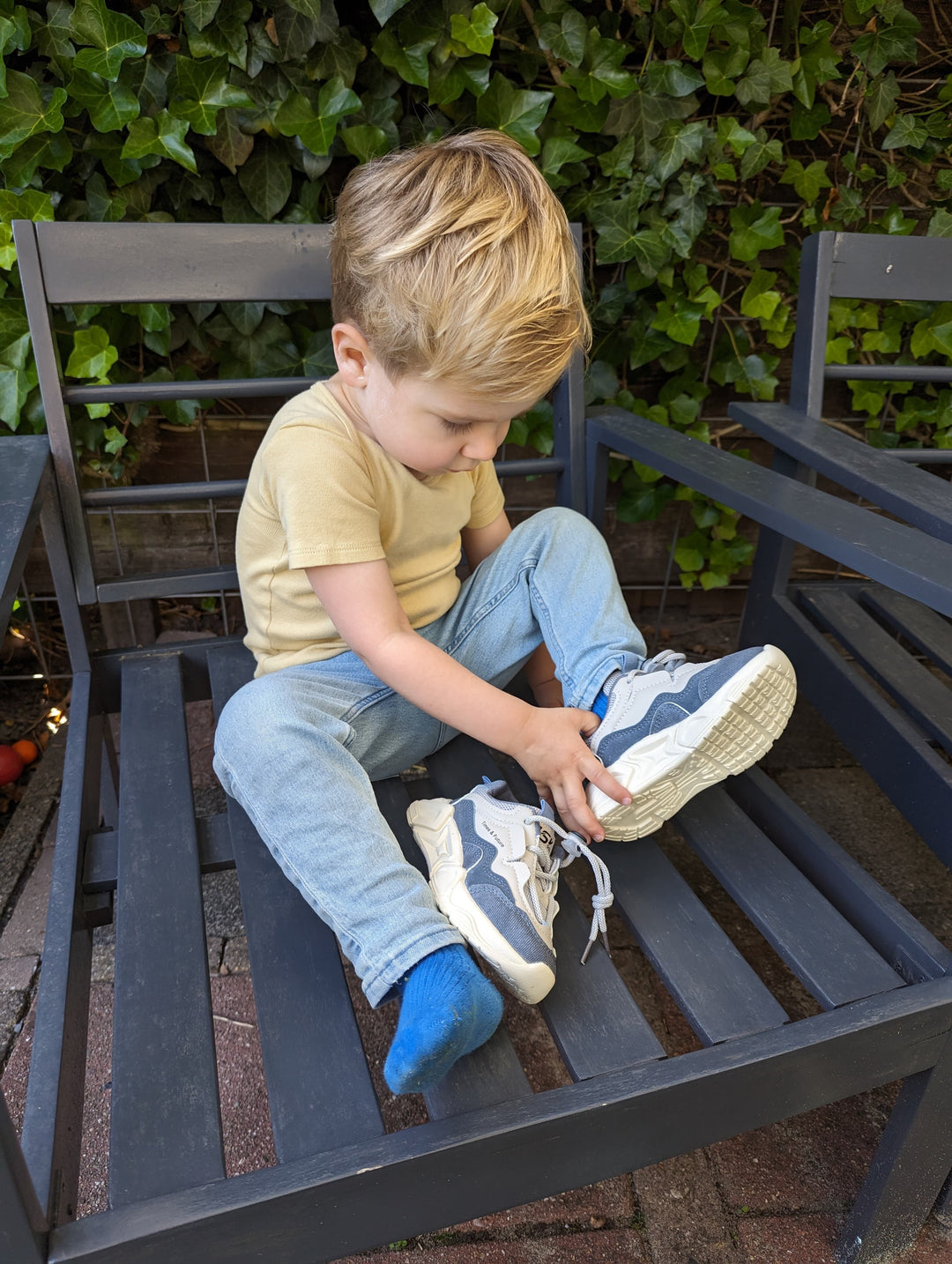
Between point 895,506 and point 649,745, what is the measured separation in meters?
0.38

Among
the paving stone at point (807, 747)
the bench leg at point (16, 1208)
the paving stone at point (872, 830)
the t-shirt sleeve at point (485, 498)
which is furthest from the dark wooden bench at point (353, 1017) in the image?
the paving stone at point (807, 747)

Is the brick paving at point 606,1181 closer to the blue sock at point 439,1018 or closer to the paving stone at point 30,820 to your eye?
the paving stone at point 30,820

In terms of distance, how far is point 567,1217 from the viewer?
41.9 inches

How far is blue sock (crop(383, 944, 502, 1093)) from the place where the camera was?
709 millimetres

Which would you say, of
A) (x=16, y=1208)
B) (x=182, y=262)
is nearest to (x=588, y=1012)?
(x=16, y=1208)

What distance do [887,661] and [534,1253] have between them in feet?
3.12

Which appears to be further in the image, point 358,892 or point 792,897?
point 792,897

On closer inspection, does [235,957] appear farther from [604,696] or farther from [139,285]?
[139,285]

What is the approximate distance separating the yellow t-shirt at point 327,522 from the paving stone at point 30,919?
65cm

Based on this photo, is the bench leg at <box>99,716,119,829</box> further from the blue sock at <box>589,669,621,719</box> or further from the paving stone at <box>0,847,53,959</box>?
the blue sock at <box>589,669,621,719</box>

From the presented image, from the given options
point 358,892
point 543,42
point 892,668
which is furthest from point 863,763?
point 543,42

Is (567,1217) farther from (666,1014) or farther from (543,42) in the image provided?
(543,42)

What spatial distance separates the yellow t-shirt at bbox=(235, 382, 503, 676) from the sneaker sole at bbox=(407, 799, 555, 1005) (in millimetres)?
266

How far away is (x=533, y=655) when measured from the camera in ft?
4.33
